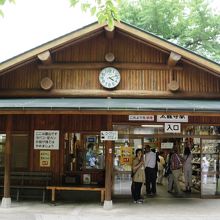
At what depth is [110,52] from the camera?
14.4m

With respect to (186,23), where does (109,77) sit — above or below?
below

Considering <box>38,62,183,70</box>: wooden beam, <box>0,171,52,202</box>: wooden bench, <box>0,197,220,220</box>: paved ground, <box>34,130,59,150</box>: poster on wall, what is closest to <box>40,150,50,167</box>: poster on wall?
<box>34,130,59,150</box>: poster on wall

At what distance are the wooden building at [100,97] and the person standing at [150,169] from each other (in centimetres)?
46

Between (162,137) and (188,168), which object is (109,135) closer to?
(162,137)

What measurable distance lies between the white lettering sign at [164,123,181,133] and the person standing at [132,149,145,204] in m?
1.38

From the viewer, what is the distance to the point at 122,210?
1212 cm

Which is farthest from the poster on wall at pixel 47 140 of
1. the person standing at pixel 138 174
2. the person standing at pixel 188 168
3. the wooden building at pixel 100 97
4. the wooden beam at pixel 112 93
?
the person standing at pixel 188 168

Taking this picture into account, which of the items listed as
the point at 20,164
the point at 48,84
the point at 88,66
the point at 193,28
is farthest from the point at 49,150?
the point at 193,28

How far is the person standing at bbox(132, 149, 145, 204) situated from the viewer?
13.2m

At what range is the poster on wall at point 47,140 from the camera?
14.5 m

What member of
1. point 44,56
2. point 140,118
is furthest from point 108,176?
point 44,56

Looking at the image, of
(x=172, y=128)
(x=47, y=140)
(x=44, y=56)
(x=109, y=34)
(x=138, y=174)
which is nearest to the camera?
(x=138, y=174)

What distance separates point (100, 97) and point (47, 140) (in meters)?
2.35

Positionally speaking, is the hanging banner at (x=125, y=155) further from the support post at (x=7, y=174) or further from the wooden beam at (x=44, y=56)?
the wooden beam at (x=44, y=56)
